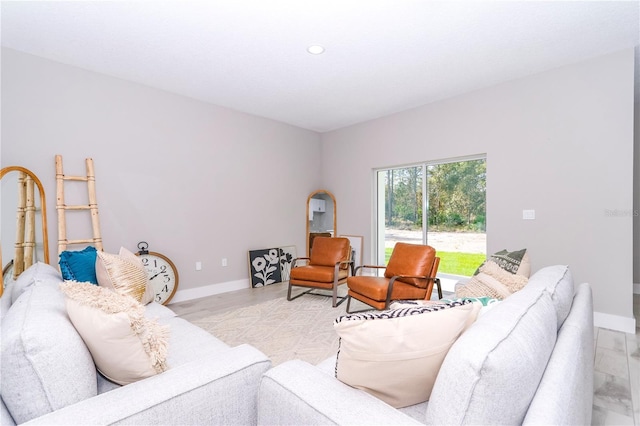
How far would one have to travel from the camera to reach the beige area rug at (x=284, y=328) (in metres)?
2.67

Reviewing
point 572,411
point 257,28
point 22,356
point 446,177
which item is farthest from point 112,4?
point 446,177

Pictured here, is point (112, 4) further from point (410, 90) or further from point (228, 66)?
point (410, 90)

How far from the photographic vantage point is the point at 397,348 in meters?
0.98

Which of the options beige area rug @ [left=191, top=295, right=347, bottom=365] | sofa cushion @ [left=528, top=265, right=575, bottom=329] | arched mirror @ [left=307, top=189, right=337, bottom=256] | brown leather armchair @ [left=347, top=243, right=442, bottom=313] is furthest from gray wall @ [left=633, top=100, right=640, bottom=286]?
arched mirror @ [left=307, top=189, right=337, bottom=256]

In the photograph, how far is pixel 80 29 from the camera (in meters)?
Result: 2.68

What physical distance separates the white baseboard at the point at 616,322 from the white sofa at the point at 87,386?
3696mm

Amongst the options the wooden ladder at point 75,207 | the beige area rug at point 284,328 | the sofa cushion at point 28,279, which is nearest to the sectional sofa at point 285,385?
the sofa cushion at point 28,279

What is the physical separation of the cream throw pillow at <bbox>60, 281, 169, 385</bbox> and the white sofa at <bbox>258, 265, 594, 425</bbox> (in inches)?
17.3

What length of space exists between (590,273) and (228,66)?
14.5 ft

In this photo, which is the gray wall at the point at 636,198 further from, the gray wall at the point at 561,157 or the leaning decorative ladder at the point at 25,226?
the leaning decorative ladder at the point at 25,226

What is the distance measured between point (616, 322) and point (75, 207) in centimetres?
571

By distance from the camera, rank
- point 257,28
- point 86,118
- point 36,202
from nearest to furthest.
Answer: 1. point 257,28
2. point 36,202
3. point 86,118

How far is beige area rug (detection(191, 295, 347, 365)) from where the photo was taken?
105 inches

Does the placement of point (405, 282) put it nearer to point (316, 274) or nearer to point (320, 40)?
point (316, 274)
